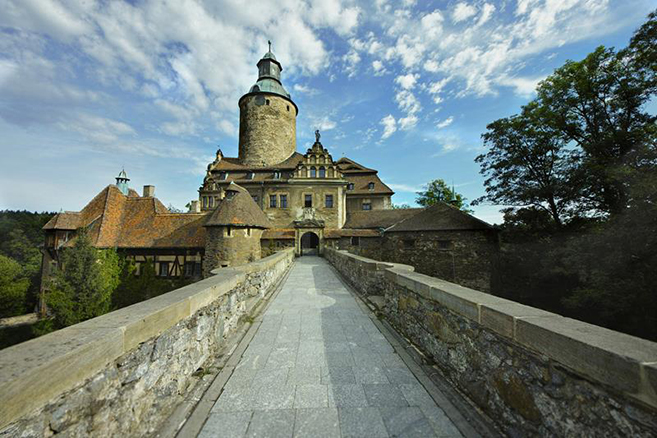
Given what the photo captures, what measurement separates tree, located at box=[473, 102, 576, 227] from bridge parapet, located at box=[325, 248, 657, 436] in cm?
1589

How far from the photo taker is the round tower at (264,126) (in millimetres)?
32281

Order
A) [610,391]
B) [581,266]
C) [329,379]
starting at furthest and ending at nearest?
1. [581,266]
2. [329,379]
3. [610,391]

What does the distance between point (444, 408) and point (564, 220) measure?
1739cm

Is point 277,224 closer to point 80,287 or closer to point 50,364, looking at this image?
point 80,287

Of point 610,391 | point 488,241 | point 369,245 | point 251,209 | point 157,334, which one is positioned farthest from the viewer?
point 369,245

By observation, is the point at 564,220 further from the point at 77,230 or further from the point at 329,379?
the point at 77,230

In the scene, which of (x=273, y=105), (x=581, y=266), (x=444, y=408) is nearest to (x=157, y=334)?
(x=444, y=408)

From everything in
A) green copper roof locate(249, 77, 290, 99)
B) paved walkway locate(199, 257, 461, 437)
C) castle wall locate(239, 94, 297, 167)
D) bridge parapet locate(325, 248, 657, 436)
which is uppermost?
green copper roof locate(249, 77, 290, 99)

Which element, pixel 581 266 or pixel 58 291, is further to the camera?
pixel 58 291

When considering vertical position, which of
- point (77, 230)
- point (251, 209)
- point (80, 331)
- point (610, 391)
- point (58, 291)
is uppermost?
point (251, 209)

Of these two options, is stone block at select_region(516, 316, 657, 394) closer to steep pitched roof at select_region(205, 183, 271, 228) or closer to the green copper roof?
steep pitched roof at select_region(205, 183, 271, 228)

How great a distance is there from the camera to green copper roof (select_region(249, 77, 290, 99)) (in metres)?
33.1

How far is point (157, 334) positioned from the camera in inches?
94.3

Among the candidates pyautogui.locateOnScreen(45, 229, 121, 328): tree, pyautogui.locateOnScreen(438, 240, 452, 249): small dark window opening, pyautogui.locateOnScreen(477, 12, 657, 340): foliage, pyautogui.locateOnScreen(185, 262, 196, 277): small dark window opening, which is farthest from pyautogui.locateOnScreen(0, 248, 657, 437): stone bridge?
pyautogui.locateOnScreen(185, 262, 196, 277): small dark window opening
